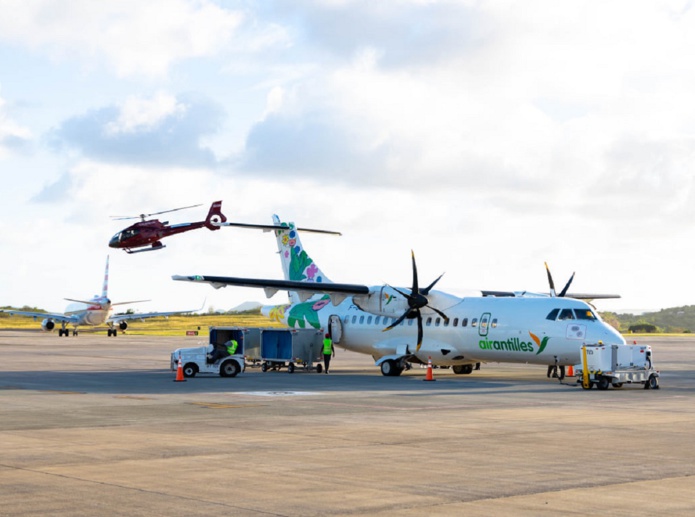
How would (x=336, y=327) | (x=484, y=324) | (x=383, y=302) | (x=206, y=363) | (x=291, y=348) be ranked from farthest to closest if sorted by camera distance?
(x=336, y=327) → (x=291, y=348) → (x=383, y=302) → (x=206, y=363) → (x=484, y=324)

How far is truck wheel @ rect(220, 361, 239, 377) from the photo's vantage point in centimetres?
3447

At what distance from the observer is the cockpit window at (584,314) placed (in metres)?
31.7

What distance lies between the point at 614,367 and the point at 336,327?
47.2 ft

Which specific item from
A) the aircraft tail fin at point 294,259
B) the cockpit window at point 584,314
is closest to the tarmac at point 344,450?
the cockpit window at point 584,314

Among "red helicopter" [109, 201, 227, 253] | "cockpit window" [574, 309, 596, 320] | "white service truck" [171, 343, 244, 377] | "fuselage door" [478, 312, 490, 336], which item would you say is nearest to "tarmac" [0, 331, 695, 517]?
"cockpit window" [574, 309, 596, 320]

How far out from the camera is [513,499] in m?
Result: 10.9

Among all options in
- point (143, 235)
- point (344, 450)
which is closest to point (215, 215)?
point (143, 235)

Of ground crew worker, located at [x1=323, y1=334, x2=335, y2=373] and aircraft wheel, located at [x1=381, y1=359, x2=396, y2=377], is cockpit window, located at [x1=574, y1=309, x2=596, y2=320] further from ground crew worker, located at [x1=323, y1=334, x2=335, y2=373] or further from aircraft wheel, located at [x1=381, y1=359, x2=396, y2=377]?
ground crew worker, located at [x1=323, y1=334, x2=335, y2=373]

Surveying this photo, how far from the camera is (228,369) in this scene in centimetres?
3453

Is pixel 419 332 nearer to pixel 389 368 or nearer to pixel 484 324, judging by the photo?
pixel 389 368

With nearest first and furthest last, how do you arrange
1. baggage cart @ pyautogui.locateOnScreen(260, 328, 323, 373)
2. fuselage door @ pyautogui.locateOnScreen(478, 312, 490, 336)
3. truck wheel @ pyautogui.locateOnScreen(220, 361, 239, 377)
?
1. fuselage door @ pyautogui.locateOnScreen(478, 312, 490, 336)
2. truck wheel @ pyautogui.locateOnScreen(220, 361, 239, 377)
3. baggage cart @ pyautogui.locateOnScreen(260, 328, 323, 373)

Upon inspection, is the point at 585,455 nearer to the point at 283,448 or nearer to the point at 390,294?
the point at 283,448

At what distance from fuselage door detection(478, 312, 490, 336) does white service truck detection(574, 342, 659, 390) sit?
5.41 metres

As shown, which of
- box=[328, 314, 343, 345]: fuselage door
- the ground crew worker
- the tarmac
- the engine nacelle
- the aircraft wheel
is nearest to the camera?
the tarmac
